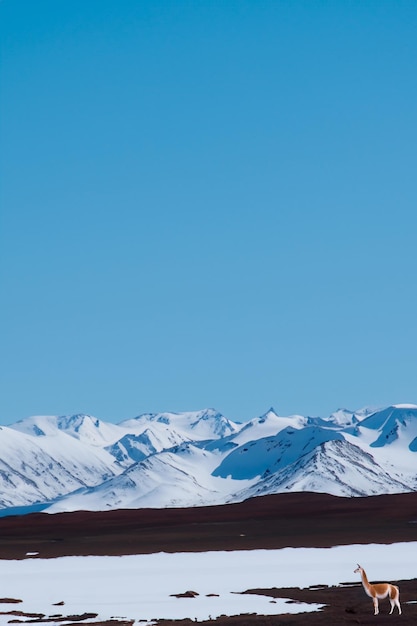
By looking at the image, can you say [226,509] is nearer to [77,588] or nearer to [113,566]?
[113,566]

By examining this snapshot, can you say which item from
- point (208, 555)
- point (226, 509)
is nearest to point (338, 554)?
point (208, 555)

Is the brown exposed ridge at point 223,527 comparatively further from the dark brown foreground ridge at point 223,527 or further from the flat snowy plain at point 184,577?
the flat snowy plain at point 184,577

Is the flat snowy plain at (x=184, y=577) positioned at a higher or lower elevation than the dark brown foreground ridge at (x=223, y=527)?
lower

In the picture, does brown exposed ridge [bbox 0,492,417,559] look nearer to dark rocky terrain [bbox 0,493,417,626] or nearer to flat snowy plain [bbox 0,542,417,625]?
dark rocky terrain [bbox 0,493,417,626]

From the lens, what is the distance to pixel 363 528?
10081 cm

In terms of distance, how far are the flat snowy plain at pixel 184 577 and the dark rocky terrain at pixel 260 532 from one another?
2.33 meters

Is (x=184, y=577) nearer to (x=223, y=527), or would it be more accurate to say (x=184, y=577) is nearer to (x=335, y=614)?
(x=335, y=614)

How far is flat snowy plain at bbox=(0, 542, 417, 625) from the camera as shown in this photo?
4316 cm

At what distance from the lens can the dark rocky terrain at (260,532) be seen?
133 ft

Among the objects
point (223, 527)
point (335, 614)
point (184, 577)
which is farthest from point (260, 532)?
→ point (335, 614)

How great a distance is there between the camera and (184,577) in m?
55.8

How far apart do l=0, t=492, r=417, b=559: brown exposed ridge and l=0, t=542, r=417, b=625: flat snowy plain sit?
7.60 meters

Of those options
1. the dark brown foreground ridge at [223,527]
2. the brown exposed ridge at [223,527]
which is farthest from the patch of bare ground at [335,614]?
the dark brown foreground ridge at [223,527]

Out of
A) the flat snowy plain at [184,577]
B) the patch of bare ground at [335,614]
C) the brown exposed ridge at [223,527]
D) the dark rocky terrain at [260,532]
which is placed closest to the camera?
the patch of bare ground at [335,614]
